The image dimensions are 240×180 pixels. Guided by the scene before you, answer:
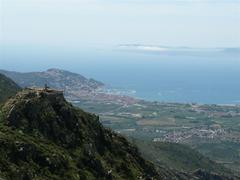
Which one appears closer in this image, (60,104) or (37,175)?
(37,175)

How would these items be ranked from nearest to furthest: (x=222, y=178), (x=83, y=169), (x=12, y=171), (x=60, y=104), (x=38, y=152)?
(x=12, y=171)
(x=38, y=152)
(x=83, y=169)
(x=60, y=104)
(x=222, y=178)

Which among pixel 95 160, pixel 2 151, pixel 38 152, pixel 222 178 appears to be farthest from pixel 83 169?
pixel 222 178

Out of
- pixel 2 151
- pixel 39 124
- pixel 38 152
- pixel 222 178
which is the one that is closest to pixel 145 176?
pixel 39 124

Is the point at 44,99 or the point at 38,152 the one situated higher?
the point at 44,99

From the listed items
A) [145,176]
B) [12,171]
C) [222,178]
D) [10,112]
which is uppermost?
[10,112]

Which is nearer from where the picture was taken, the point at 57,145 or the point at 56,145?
the point at 56,145

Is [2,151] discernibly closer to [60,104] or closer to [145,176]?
[60,104]

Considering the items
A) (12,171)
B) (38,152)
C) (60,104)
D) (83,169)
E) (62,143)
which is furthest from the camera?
(60,104)
